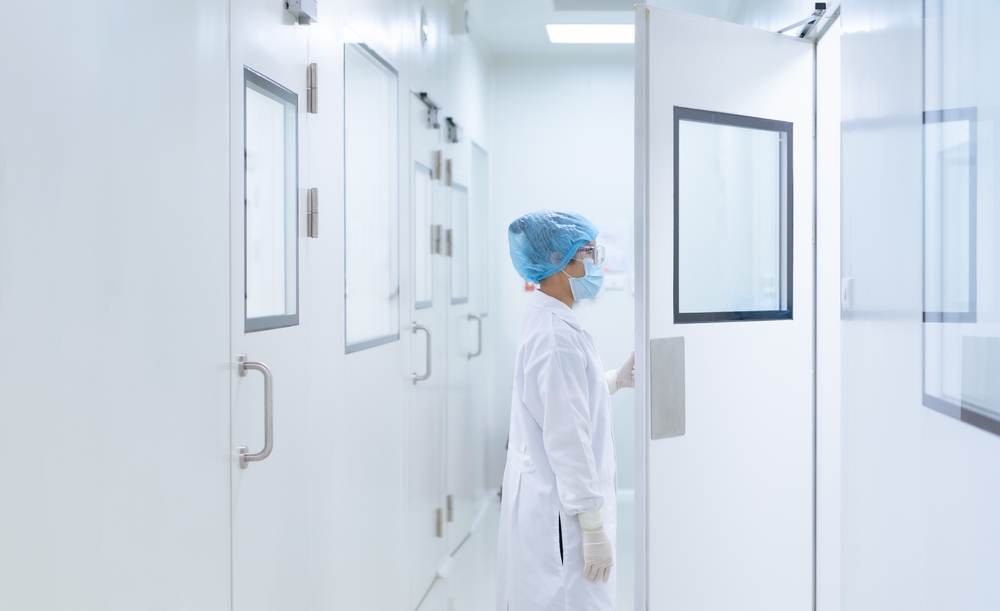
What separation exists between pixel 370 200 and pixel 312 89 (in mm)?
560

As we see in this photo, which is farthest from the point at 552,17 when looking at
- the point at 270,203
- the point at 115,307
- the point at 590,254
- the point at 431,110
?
the point at 115,307

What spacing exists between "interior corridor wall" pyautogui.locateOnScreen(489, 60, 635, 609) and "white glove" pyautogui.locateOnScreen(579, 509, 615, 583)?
8.93 ft

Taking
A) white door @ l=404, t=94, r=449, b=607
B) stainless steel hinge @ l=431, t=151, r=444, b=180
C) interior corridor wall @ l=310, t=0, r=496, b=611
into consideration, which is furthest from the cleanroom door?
stainless steel hinge @ l=431, t=151, r=444, b=180

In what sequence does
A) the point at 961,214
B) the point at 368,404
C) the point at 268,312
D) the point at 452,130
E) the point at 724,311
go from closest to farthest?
the point at 961,214 → the point at 268,312 → the point at 724,311 → the point at 368,404 → the point at 452,130

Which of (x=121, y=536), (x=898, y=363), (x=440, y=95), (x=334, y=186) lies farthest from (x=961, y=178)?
(x=440, y=95)

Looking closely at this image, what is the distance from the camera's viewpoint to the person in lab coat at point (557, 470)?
1.83 meters

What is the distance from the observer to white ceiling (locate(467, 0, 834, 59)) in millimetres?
3787

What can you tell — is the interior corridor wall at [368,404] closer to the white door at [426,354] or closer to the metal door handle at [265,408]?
the white door at [426,354]

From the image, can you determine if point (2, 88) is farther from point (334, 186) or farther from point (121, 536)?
point (334, 186)

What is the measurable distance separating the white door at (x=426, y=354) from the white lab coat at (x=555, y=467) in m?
1.03

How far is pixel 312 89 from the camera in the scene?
78.0 inches

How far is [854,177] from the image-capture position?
156cm

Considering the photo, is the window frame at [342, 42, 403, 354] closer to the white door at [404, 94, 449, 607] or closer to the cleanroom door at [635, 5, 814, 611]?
the white door at [404, 94, 449, 607]

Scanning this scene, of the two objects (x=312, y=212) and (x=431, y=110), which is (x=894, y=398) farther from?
(x=431, y=110)
